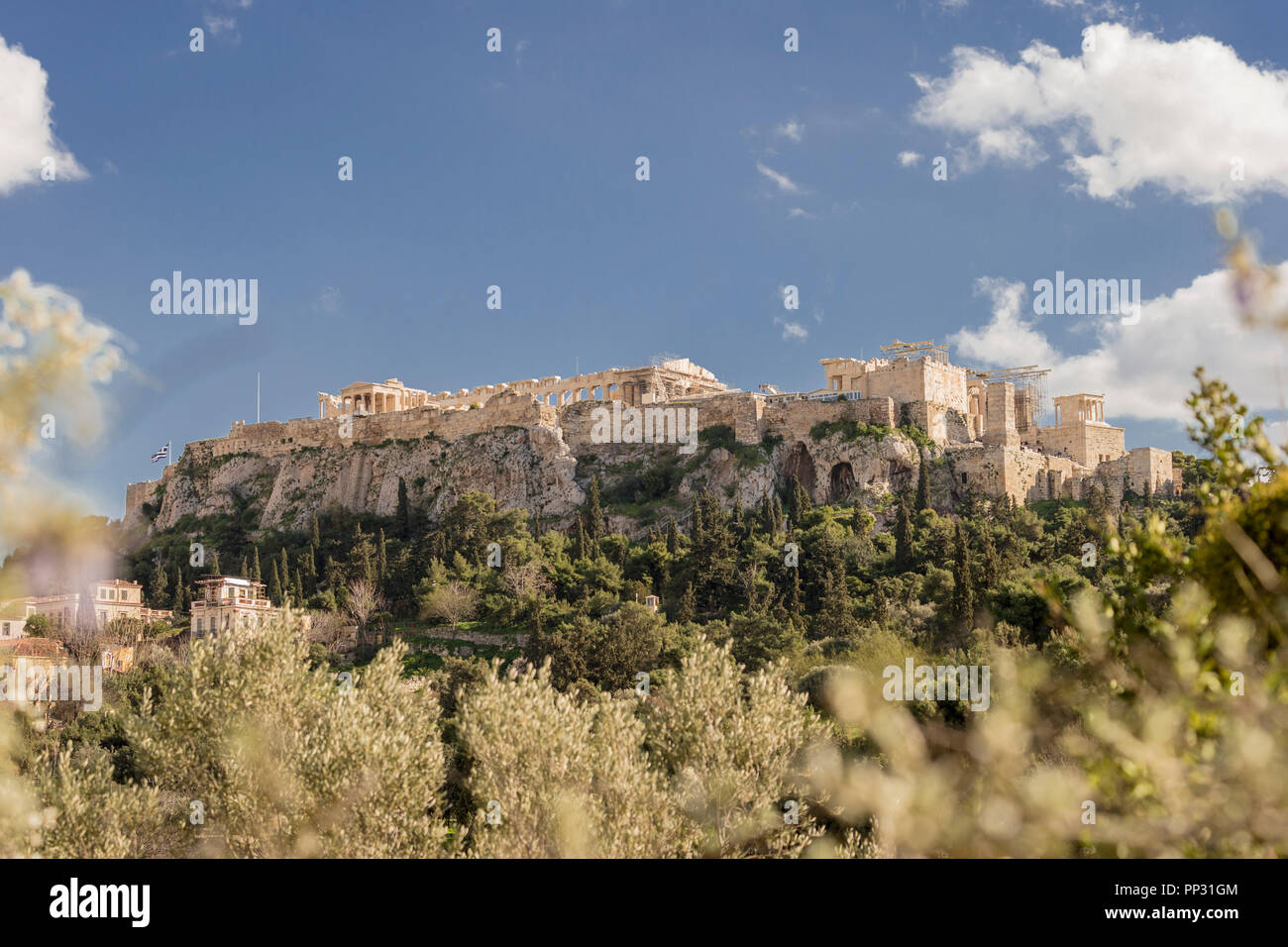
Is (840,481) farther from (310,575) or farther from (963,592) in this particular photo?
(310,575)

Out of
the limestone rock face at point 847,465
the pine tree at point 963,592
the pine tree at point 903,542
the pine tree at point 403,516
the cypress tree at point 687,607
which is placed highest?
the limestone rock face at point 847,465

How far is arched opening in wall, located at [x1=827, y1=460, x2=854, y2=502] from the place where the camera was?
5680 centimetres

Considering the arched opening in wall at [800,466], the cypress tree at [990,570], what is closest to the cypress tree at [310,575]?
the arched opening in wall at [800,466]

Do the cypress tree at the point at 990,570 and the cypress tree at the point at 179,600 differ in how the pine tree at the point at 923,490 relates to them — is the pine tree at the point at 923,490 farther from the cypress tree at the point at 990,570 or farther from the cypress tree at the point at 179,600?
the cypress tree at the point at 179,600

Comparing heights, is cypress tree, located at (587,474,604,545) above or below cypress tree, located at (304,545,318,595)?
above

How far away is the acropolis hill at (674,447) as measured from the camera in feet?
182

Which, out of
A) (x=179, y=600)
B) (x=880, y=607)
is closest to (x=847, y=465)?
(x=880, y=607)

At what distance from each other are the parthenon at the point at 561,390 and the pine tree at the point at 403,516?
772 cm

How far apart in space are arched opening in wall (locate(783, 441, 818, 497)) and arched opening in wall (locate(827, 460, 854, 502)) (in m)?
1.41

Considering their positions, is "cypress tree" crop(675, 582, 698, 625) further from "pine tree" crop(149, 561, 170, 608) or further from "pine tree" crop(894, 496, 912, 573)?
"pine tree" crop(149, 561, 170, 608)

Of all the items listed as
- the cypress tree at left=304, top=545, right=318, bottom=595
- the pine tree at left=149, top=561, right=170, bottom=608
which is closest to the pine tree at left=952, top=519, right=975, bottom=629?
the cypress tree at left=304, top=545, right=318, bottom=595

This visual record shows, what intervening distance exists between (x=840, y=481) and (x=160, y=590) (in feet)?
115

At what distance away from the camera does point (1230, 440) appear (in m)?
7.77

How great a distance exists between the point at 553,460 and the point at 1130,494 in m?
30.8
